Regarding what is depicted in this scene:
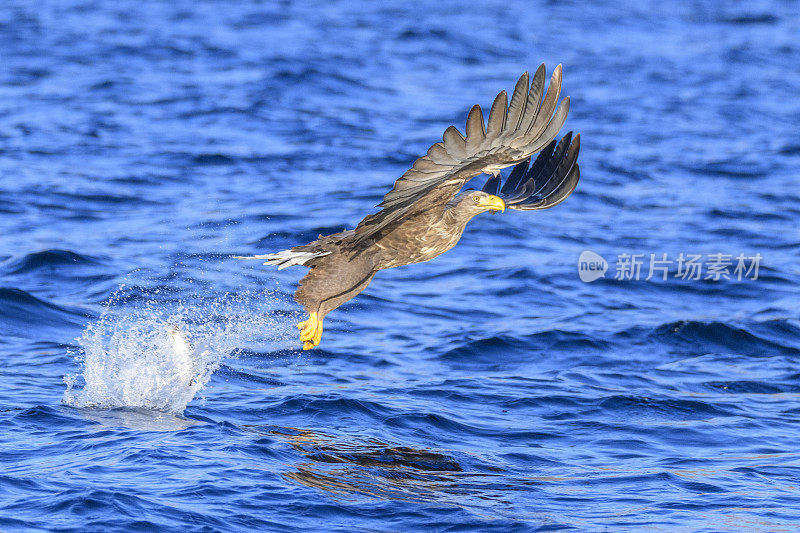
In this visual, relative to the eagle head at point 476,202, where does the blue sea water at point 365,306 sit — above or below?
below

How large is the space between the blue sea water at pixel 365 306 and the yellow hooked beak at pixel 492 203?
1.66 m

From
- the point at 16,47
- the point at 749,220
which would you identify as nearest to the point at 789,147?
the point at 749,220

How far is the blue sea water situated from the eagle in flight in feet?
3.80

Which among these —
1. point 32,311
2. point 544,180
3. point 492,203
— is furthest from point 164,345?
point 544,180

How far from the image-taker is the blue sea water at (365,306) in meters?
6.59

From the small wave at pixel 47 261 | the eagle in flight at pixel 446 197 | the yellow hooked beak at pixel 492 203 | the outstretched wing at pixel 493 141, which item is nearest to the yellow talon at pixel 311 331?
the eagle in flight at pixel 446 197

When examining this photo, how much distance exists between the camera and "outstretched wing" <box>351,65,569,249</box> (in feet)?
18.4

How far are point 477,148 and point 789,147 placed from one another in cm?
1324

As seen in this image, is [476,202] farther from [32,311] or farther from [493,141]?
[32,311]

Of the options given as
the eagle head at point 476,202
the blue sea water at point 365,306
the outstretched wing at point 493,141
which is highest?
the outstretched wing at point 493,141

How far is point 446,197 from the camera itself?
6.46 m

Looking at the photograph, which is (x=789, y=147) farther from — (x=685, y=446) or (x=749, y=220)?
(x=685, y=446)

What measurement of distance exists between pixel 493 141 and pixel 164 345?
3.46 m

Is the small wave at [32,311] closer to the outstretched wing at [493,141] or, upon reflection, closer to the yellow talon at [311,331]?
→ the yellow talon at [311,331]
